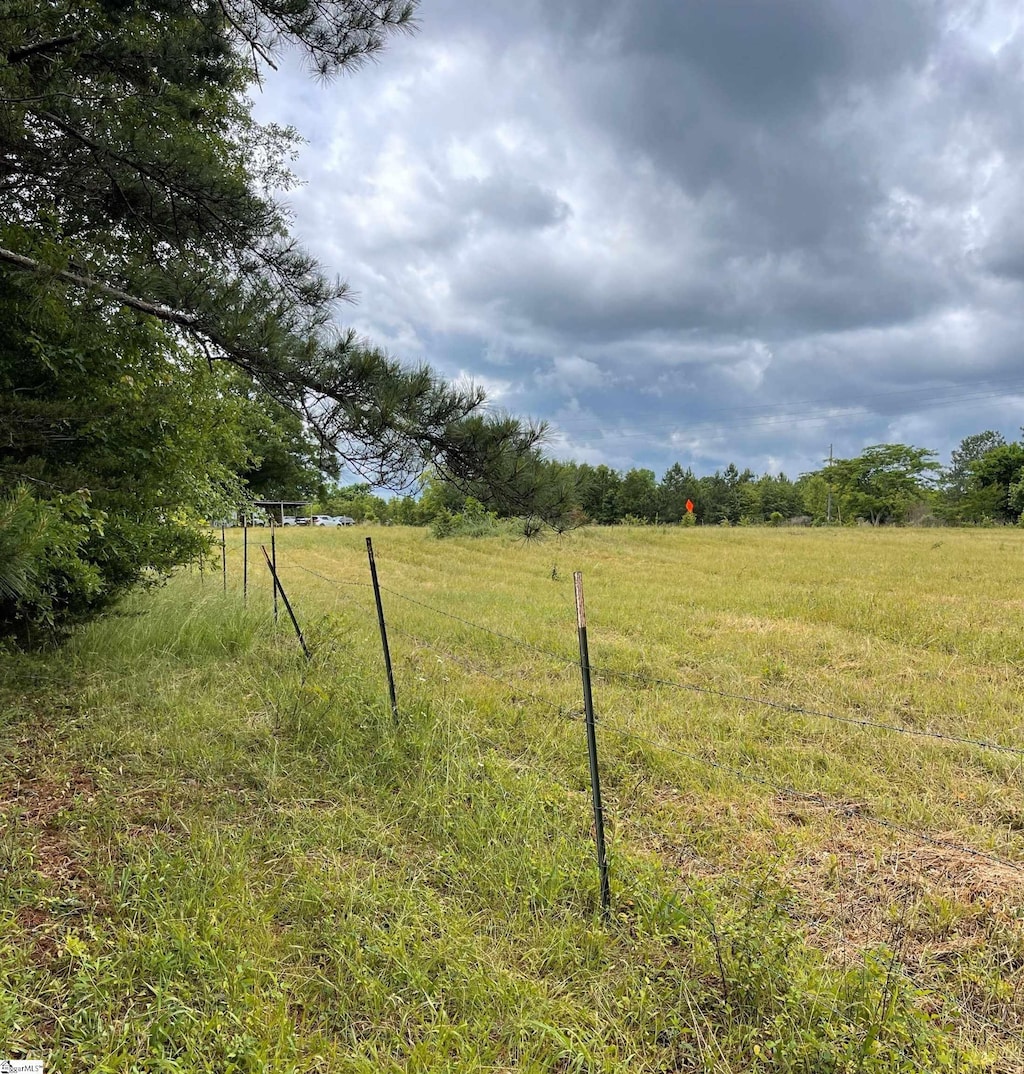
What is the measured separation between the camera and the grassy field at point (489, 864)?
5.61ft

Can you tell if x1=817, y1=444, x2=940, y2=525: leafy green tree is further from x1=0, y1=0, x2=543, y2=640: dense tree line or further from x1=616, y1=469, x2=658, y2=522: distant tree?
x1=0, y1=0, x2=543, y2=640: dense tree line

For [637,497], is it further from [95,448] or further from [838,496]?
[95,448]

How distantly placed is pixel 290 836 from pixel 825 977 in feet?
6.98

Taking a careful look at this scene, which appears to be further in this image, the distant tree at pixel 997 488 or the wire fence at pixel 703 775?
the distant tree at pixel 997 488

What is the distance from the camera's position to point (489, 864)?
243 cm

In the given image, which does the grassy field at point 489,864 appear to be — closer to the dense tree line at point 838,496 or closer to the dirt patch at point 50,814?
the dirt patch at point 50,814

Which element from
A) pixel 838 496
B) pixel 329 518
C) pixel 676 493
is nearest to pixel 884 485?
pixel 838 496

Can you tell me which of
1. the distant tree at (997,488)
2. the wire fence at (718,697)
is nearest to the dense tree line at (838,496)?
the distant tree at (997,488)

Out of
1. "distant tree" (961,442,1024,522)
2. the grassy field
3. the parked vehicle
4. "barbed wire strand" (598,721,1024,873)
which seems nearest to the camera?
the grassy field

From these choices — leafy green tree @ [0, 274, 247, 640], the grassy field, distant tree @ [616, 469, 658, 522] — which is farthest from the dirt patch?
distant tree @ [616, 469, 658, 522]

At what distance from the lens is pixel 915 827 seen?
2.89m

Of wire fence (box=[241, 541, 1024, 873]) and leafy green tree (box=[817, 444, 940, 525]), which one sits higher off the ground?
leafy green tree (box=[817, 444, 940, 525])

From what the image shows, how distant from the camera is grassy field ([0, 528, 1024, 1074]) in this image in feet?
5.61

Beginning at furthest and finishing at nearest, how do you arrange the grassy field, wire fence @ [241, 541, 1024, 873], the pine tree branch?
the pine tree branch → wire fence @ [241, 541, 1024, 873] → the grassy field
